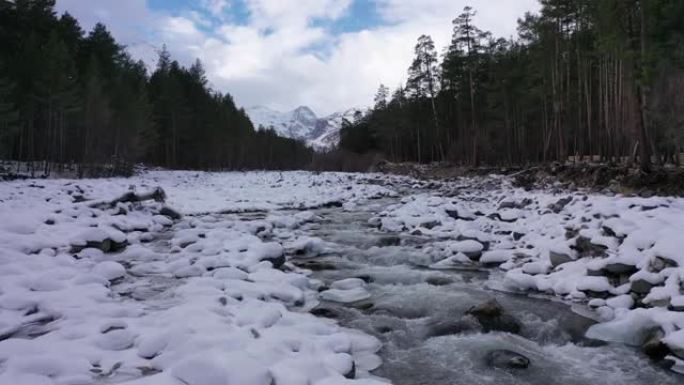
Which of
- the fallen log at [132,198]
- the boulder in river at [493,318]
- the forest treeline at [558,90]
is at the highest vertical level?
the forest treeline at [558,90]

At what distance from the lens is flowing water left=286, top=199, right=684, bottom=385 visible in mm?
4715

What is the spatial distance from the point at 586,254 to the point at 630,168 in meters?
10.3

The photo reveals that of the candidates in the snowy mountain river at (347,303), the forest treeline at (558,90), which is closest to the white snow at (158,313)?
the snowy mountain river at (347,303)

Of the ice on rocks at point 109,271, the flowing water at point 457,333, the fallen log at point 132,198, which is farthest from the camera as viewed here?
the fallen log at point 132,198

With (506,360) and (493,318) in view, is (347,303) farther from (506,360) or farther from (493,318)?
(506,360)

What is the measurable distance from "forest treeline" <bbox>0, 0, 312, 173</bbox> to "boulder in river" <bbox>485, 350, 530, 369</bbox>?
29975mm

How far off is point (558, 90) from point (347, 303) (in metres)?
23.3

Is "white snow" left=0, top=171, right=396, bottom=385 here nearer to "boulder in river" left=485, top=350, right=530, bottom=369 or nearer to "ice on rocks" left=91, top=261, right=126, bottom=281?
"ice on rocks" left=91, top=261, right=126, bottom=281

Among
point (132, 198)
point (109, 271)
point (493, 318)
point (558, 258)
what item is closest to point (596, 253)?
point (558, 258)

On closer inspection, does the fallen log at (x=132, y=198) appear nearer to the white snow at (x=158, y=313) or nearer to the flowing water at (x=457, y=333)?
the white snow at (x=158, y=313)

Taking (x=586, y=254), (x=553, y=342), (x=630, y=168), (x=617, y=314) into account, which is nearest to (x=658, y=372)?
(x=553, y=342)

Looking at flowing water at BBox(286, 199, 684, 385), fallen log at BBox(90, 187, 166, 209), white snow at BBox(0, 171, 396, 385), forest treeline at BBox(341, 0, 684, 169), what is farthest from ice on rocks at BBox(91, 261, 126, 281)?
forest treeline at BBox(341, 0, 684, 169)

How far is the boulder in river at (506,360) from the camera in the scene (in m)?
4.91

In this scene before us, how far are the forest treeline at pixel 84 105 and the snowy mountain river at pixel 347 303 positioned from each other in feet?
76.6
